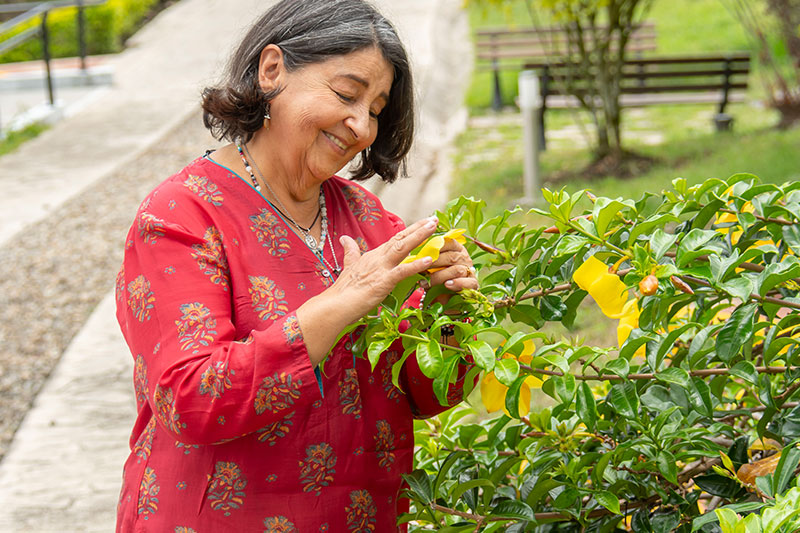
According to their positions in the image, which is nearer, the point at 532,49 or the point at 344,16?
→ the point at 344,16

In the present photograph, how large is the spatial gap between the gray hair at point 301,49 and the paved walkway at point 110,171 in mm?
165

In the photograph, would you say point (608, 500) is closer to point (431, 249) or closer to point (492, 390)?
point (492, 390)

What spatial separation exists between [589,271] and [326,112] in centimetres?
55

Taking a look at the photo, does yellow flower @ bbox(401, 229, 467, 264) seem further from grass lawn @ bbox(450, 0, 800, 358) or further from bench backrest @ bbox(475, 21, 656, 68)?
bench backrest @ bbox(475, 21, 656, 68)

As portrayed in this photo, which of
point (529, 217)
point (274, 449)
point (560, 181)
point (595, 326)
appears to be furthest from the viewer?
point (560, 181)

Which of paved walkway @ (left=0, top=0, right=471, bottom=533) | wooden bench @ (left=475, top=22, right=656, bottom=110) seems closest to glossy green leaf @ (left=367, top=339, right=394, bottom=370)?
paved walkway @ (left=0, top=0, right=471, bottom=533)

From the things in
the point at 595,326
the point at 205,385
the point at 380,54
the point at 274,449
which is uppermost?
the point at 380,54

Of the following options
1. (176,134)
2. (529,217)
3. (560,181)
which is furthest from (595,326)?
(176,134)

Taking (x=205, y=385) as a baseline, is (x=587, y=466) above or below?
below

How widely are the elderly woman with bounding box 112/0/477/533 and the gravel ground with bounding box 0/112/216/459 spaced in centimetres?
296

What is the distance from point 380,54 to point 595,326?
346 centimetres

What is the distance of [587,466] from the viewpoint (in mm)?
1698

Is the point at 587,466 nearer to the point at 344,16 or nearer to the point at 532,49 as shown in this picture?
the point at 344,16

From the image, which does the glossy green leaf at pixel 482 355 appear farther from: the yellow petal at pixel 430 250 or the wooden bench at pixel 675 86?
the wooden bench at pixel 675 86
